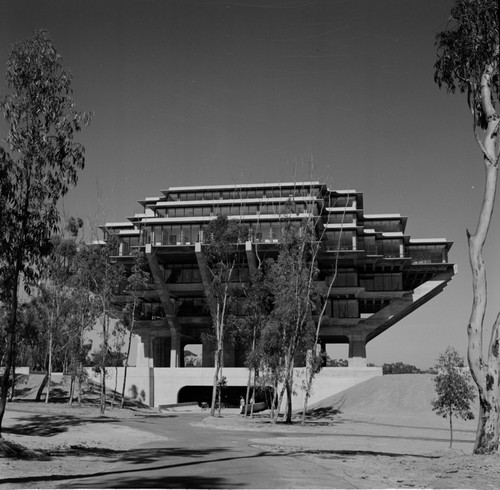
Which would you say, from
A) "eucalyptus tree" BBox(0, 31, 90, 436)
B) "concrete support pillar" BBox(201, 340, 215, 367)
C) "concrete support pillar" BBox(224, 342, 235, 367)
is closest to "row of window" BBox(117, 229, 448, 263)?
"concrete support pillar" BBox(201, 340, 215, 367)

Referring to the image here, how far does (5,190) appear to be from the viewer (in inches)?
914

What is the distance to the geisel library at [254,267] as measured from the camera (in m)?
83.2

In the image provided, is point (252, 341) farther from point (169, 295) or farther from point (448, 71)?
point (448, 71)

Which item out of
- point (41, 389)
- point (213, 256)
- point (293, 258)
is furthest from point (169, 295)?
point (293, 258)

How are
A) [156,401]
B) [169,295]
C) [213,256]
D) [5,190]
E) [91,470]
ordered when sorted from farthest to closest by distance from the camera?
1. [169,295]
2. [156,401]
3. [213,256]
4. [5,190]
5. [91,470]

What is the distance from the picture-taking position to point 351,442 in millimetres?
33719

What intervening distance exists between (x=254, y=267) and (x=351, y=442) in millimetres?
50006

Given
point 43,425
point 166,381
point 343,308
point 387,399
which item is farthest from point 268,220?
point 43,425

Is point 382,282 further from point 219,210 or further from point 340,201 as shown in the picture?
point 219,210

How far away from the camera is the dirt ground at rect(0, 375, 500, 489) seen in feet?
51.2

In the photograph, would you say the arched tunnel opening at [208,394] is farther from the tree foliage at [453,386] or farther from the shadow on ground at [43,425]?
the tree foliage at [453,386]

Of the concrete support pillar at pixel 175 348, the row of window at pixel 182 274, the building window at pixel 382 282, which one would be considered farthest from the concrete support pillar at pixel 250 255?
the concrete support pillar at pixel 175 348

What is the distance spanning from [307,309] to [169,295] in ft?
138

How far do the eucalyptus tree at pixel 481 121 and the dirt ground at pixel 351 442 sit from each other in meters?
1.89
